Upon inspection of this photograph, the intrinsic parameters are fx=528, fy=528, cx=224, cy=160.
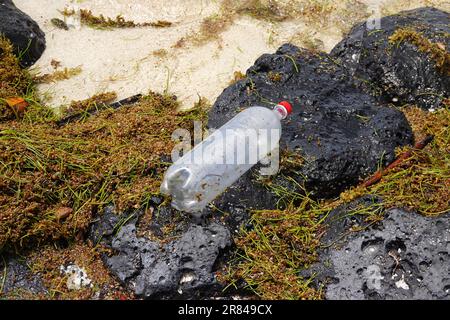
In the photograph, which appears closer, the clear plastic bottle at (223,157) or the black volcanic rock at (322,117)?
the clear plastic bottle at (223,157)

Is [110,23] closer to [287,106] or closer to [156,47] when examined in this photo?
[156,47]

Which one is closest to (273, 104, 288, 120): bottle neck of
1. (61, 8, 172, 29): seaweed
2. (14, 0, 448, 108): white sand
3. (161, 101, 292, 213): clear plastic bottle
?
(161, 101, 292, 213): clear plastic bottle

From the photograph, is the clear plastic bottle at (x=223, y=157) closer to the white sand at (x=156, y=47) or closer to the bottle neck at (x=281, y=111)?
the bottle neck at (x=281, y=111)

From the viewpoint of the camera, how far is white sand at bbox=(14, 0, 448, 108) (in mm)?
5410

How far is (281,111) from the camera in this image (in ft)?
13.6

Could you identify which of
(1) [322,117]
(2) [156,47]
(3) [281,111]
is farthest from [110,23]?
(1) [322,117]

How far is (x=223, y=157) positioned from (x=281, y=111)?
0.59 metres

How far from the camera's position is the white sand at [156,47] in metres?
5.41

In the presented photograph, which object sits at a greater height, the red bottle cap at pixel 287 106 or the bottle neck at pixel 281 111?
the red bottle cap at pixel 287 106

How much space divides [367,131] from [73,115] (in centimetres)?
264

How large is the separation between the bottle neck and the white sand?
50.5 inches

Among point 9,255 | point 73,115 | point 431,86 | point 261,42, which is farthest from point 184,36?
point 9,255

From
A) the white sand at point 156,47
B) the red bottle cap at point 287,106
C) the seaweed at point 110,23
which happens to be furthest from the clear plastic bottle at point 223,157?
the seaweed at point 110,23

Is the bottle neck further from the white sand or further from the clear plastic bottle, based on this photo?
the white sand
